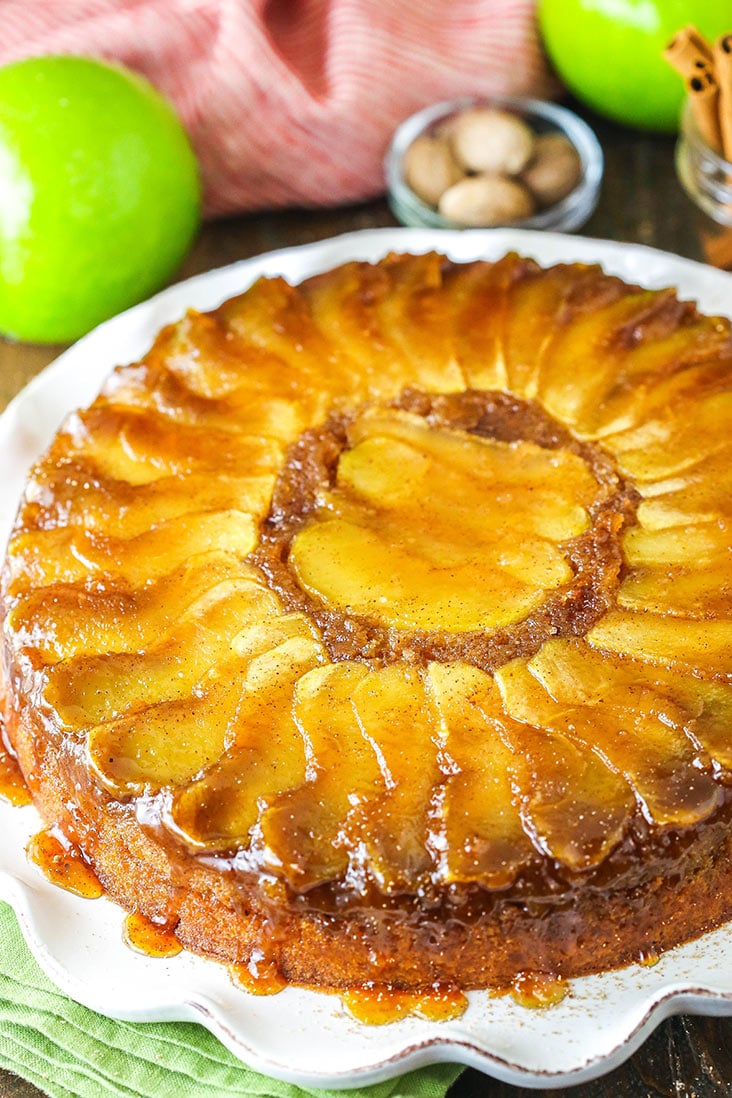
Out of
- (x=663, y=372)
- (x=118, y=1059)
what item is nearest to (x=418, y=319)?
(x=663, y=372)

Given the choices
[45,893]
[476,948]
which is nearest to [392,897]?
[476,948]

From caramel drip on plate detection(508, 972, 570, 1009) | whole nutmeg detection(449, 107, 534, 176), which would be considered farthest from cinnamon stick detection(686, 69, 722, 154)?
caramel drip on plate detection(508, 972, 570, 1009)

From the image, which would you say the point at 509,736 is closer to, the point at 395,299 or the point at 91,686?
the point at 91,686

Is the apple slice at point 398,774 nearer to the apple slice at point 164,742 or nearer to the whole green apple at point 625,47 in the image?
the apple slice at point 164,742

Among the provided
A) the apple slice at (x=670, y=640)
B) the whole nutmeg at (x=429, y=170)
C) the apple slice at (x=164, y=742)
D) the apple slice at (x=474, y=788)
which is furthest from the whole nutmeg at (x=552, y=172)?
the apple slice at (x=164, y=742)

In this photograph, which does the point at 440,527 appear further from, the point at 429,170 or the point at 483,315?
the point at 429,170

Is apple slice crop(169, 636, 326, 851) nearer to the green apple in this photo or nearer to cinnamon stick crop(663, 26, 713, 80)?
the green apple
